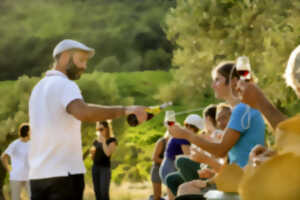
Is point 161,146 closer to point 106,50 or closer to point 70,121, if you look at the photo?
point 70,121

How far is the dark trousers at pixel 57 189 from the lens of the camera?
3549 mm

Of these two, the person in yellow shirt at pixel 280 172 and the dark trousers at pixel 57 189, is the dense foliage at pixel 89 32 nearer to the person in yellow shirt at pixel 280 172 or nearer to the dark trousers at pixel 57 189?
the dark trousers at pixel 57 189

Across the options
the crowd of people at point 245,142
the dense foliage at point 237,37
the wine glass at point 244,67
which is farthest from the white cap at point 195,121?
the dense foliage at point 237,37

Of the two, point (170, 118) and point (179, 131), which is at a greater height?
point (170, 118)

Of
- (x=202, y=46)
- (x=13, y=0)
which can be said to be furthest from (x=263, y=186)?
(x=13, y=0)

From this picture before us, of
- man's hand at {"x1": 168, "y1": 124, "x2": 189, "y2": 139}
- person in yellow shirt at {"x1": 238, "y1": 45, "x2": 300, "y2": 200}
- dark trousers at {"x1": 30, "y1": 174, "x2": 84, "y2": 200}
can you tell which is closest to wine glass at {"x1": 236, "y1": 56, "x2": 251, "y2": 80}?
man's hand at {"x1": 168, "y1": 124, "x2": 189, "y2": 139}

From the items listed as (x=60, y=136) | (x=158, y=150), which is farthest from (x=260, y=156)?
(x=158, y=150)

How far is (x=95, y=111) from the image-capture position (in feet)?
11.6

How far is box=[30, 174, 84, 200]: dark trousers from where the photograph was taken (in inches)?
140

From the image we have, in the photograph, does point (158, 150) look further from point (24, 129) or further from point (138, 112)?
point (138, 112)

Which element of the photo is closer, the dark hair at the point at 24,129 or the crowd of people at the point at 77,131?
the crowd of people at the point at 77,131

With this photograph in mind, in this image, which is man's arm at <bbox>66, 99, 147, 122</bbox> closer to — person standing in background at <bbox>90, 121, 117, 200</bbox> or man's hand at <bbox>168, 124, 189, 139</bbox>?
man's hand at <bbox>168, 124, 189, 139</bbox>

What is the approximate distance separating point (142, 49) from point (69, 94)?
36610 mm

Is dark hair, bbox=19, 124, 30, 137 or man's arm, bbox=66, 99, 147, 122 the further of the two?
dark hair, bbox=19, 124, 30, 137
